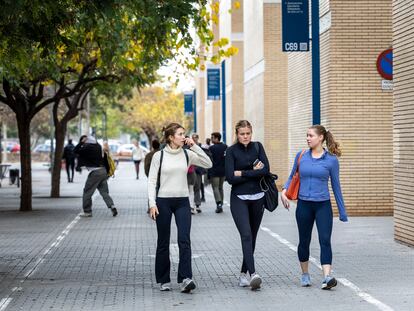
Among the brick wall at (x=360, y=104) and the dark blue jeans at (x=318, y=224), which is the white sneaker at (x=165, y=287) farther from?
the brick wall at (x=360, y=104)

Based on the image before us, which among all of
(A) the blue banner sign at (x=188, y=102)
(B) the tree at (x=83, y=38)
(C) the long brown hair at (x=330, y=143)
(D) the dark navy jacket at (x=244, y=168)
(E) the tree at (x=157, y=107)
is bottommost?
(D) the dark navy jacket at (x=244, y=168)

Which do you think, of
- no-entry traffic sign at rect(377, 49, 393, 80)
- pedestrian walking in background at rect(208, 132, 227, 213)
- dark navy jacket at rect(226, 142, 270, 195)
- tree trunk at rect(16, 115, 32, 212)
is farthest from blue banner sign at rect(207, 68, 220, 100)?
dark navy jacket at rect(226, 142, 270, 195)

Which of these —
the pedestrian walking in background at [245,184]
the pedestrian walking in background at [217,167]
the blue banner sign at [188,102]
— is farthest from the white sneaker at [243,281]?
the blue banner sign at [188,102]

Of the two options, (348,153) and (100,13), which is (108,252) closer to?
(100,13)

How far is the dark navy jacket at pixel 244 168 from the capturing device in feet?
36.2

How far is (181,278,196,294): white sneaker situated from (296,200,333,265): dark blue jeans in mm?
1265

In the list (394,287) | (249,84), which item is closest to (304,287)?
(394,287)

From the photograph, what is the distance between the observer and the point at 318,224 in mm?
10945

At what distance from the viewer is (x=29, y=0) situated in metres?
11.6

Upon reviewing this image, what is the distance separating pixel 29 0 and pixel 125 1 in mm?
1110

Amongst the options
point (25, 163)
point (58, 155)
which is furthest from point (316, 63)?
point (58, 155)

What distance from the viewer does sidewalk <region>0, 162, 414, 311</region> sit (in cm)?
1007

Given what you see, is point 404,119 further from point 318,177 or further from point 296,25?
point 318,177

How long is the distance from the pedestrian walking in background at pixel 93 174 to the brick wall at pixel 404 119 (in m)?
8.59
